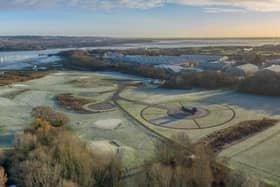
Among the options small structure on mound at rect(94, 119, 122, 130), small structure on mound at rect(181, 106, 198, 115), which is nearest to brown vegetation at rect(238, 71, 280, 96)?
small structure on mound at rect(181, 106, 198, 115)

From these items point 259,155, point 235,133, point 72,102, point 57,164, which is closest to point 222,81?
point 235,133

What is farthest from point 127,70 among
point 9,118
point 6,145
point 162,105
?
point 6,145

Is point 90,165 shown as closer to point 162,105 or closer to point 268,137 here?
point 268,137

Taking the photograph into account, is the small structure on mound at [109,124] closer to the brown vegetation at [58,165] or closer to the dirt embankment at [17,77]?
the brown vegetation at [58,165]

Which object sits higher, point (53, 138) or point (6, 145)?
point (53, 138)

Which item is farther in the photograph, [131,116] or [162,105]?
[162,105]
